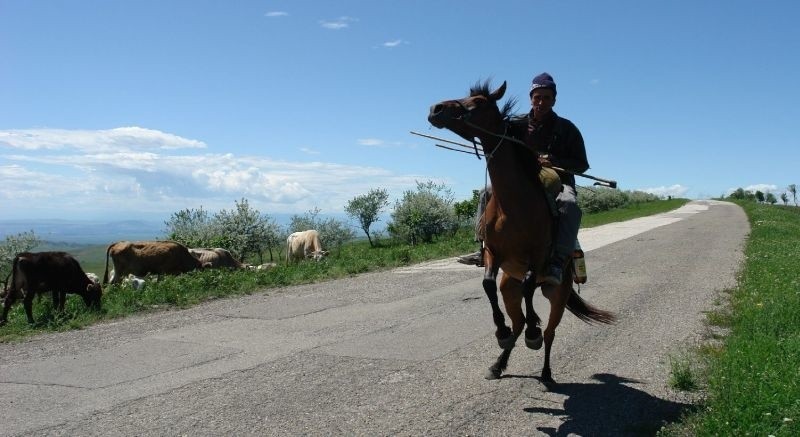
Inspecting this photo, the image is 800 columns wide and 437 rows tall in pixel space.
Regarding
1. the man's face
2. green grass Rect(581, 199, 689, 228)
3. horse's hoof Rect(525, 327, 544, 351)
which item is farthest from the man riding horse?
green grass Rect(581, 199, 689, 228)

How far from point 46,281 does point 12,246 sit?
3694 centimetres

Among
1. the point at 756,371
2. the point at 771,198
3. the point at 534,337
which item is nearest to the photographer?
the point at 756,371

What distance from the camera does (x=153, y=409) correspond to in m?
5.19

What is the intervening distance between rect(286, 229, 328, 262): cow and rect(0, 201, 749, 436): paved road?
14.5 meters

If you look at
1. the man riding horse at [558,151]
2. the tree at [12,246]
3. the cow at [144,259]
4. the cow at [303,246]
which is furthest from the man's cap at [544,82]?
the tree at [12,246]

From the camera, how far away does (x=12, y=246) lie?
41.3 metres

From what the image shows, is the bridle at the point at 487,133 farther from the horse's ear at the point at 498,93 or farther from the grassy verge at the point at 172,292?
the grassy verge at the point at 172,292

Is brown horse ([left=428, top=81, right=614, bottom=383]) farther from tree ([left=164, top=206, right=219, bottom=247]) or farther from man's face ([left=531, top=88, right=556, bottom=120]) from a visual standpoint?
tree ([left=164, top=206, right=219, bottom=247])

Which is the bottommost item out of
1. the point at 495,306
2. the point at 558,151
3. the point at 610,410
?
the point at 610,410

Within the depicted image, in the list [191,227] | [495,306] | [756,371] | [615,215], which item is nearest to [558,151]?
[495,306]

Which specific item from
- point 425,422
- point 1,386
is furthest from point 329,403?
point 1,386

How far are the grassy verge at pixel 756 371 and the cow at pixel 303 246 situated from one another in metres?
18.4

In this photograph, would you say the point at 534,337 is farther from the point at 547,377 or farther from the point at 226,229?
the point at 226,229

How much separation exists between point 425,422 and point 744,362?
10.3 feet
